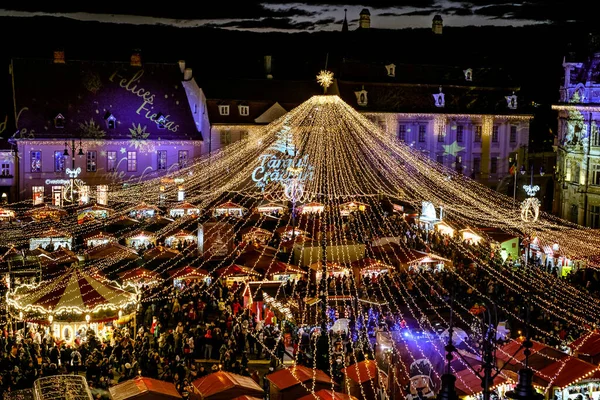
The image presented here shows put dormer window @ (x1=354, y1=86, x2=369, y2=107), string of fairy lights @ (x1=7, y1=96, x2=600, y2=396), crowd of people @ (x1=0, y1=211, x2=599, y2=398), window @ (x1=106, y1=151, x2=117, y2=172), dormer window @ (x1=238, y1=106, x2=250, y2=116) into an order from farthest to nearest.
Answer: dormer window @ (x1=354, y1=86, x2=369, y2=107) < dormer window @ (x1=238, y1=106, x2=250, y2=116) < window @ (x1=106, y1=151, x2=117, y2=172) < string of fairy lights @ (x1=7, y1=96, x2=600, y2=396) < crowd of people @ (x1=0, y1=211, x2=599, y2=398)

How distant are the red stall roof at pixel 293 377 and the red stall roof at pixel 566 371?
438 centimetres

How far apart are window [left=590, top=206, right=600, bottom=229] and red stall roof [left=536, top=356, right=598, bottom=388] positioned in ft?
73.9

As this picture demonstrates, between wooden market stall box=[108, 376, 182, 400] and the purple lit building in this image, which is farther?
the purple lit building

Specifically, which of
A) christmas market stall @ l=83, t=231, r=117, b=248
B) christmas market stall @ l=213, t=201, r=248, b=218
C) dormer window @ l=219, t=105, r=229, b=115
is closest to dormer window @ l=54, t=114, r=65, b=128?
dormer window @ l=219, t=105, r=229, b=115

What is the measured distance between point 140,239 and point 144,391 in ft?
52.8

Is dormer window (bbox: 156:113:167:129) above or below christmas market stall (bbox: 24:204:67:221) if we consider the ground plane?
above

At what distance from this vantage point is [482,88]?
158 ft

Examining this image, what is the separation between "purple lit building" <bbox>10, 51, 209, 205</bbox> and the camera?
133 ft

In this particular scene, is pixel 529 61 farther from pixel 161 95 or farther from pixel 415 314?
pixel 415 314

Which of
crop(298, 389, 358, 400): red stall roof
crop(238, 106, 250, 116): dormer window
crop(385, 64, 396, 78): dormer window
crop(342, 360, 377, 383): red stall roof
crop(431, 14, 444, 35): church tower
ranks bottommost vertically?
crop(342, 360, 377, 383): red stall roof

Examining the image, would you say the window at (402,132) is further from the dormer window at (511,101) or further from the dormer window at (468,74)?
the dormer window at (511,101)

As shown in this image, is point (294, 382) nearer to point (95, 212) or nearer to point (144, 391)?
point (144, 391)

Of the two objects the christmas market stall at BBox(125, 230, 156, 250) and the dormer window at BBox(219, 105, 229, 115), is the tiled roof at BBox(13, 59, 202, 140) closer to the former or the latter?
the dormer window at BBox(219, 105, 229, 115)

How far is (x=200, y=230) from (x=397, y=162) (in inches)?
712
